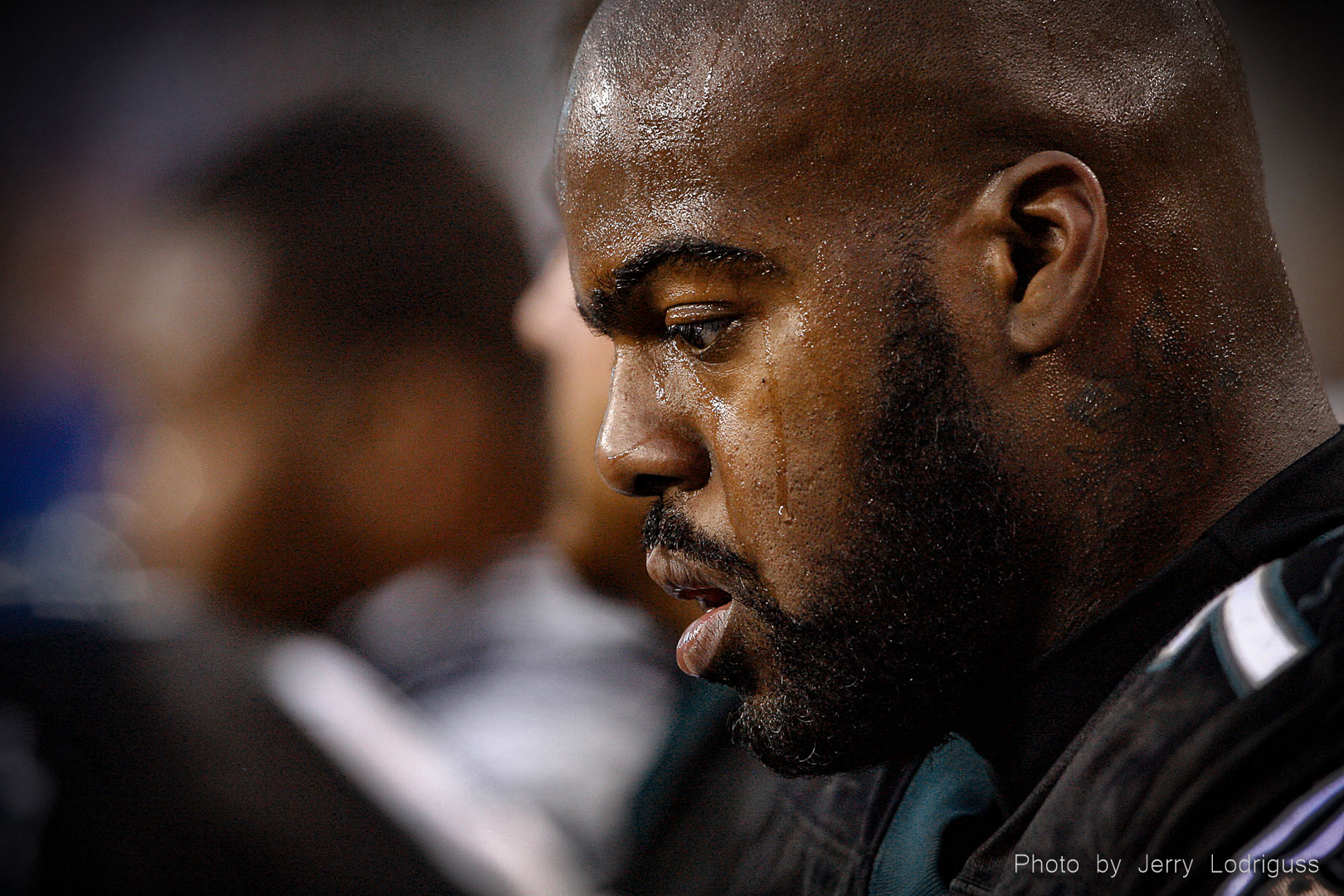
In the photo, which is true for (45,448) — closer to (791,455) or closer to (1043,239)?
(791,455)

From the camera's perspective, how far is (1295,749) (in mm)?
598

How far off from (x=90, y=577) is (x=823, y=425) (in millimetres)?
1608

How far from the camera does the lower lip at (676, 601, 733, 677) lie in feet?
3.12

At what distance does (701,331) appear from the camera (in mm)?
891

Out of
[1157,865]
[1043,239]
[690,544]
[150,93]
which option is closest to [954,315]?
[1043,239]

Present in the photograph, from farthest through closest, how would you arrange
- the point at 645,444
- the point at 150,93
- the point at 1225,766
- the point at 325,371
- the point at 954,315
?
1. the point at 325,371
2. the point at 150,93
3. the point at 645,444
4. the point at 954,315
5. the point at 1225,766

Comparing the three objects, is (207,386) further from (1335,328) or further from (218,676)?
(1335,328)

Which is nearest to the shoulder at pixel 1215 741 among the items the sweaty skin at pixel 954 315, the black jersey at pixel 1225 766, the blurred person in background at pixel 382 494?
the black jersey at pixel 1225 766

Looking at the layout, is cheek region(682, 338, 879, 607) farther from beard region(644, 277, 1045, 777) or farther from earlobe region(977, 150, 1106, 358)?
earlobe region(977, 150, 1106, 358)

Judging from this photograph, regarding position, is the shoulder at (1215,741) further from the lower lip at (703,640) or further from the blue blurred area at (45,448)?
the blue blurred area at (45,448)

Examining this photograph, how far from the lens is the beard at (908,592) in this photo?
32.8 inches

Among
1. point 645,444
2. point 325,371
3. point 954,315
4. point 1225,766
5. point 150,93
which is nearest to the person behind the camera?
point 1225,766

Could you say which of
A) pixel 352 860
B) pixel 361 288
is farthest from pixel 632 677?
pixel 361 288

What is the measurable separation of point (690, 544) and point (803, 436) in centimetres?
17
